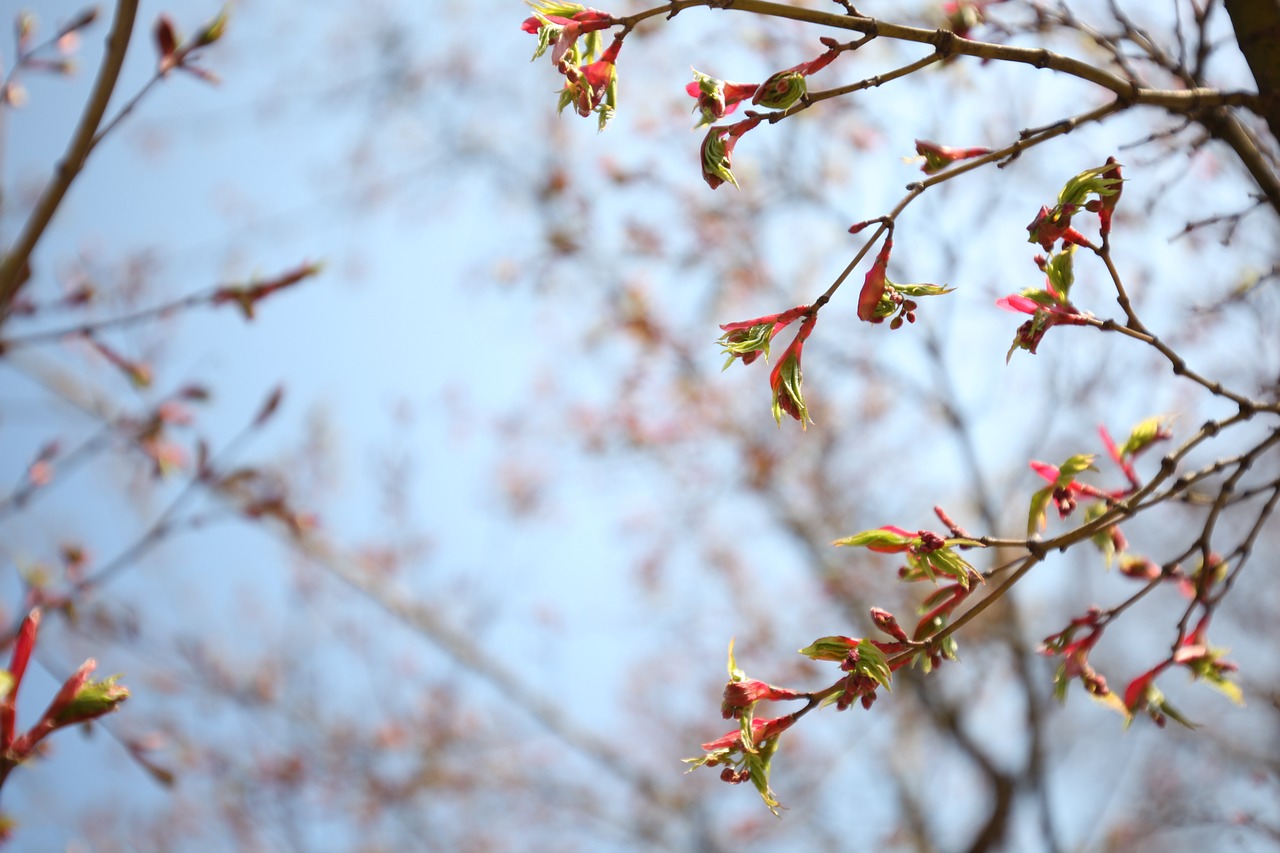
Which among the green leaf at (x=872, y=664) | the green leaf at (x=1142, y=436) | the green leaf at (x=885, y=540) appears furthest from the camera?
the green leaf at (x=1142, y=436)

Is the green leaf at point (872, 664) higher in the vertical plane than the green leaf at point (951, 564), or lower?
lower

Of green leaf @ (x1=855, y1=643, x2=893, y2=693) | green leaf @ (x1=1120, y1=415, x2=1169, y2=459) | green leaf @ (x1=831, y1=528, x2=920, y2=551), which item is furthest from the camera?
green leaf @ (x1=1120, y1=415, x2=1169, y2=459)

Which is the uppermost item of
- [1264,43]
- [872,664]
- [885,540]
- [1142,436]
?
[1264,43]

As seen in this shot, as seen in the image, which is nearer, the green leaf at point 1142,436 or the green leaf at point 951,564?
the green leaf at point 951,564

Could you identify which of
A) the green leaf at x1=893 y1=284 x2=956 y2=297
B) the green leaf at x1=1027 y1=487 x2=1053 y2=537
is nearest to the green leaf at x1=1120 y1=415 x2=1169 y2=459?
the green leaf at x1=1027 y1=487 x2=1053 y2=537

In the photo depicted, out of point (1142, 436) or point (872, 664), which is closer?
point (872, 664)

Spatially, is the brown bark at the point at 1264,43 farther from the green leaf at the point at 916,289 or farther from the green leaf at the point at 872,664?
the green leaf at the point at 872,664

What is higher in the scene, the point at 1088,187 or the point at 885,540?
the point at 1088,187

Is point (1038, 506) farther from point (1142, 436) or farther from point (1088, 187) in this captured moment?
point (1088, 187)

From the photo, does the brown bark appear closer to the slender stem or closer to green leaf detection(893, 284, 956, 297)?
green leaf detection(893, 284, 956, 297)

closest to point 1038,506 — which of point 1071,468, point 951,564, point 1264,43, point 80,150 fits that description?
point 1071,468

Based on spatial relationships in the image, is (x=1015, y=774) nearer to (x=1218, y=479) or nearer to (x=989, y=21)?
(x=1218, y=479)

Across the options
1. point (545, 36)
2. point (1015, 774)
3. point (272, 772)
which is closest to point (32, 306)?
point (545, 36)

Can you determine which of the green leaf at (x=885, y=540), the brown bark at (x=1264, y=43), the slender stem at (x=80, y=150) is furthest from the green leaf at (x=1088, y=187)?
the slender stem at (x=80, y=150)
